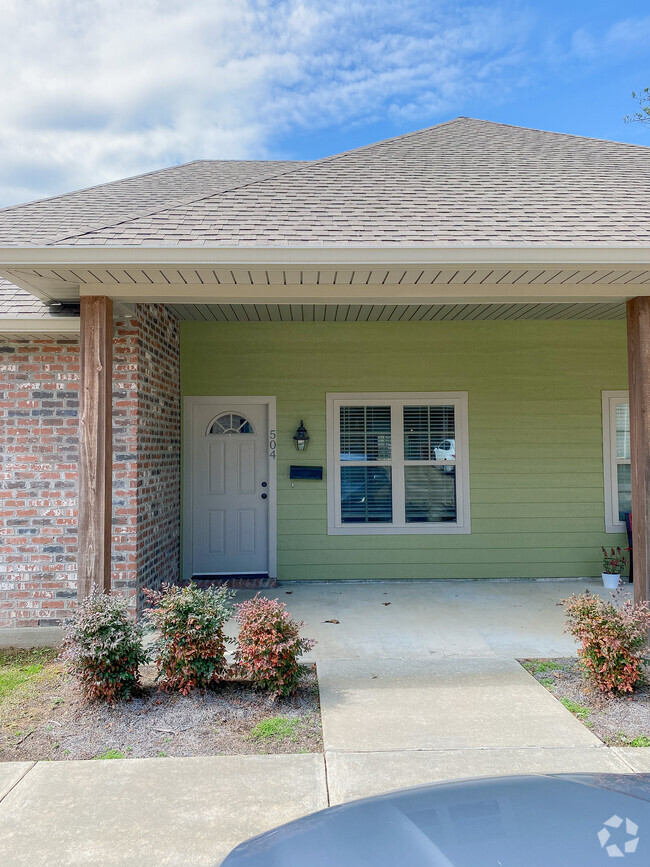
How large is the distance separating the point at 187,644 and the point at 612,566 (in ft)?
16.6

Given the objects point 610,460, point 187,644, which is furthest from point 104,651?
point 610,460

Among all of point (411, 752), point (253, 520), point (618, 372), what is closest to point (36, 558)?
point (253, 520)

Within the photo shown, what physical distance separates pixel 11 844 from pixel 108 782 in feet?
1.75

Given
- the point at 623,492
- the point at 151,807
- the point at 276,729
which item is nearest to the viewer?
the point at 151,807

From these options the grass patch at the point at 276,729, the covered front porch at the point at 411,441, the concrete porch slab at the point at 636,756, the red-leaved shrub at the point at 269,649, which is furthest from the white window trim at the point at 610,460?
the grass patch at the point at 276,729

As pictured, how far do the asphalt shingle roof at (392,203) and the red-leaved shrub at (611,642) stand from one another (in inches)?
95.2

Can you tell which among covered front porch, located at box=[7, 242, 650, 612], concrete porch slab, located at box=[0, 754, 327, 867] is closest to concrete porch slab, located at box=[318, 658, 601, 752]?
concrete porch slab, located at box=[0, 754, 327, 867]

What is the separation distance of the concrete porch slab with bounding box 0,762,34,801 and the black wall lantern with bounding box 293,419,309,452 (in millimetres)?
4391

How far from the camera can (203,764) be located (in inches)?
127

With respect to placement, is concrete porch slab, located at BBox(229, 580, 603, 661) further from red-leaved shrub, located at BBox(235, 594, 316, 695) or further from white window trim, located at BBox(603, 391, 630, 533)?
red-leaved shrub, located at BBox(235, 594, 316, 695)

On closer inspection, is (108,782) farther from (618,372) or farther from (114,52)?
(114,52)

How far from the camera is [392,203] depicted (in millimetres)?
4871

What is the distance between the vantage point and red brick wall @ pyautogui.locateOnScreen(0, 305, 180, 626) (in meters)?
5.35

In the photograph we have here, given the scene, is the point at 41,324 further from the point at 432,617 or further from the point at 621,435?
the point at 621,435
